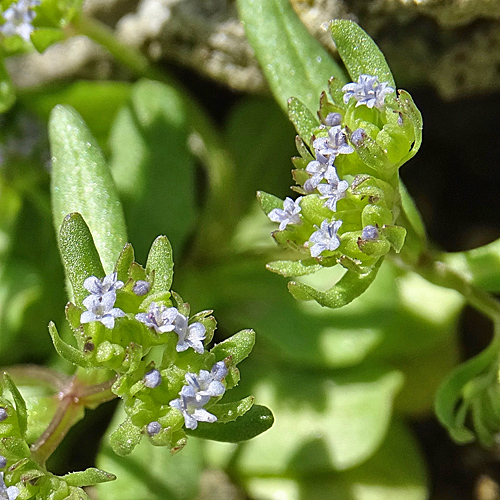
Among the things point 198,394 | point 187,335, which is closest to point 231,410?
point 198,394

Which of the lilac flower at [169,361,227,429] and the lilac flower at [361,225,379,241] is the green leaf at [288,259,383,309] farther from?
the lilac flower at [169,361,227,429]

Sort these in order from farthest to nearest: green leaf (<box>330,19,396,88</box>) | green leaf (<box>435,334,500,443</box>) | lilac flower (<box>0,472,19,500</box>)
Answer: green leaf (<box>435,334,500,443</box>), green leaf (<box>330,19,396,88</box>), lilac flower (<box>0,472,19,500</box>)

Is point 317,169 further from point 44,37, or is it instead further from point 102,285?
point 44,37

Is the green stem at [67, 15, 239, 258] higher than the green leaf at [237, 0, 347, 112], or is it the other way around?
the green leaf at [237, 0, 347, 112]

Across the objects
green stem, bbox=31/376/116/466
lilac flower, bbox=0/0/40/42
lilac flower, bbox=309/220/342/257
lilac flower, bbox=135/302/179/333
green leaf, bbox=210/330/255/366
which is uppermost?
lilac flower, bbox=0/0/40/42

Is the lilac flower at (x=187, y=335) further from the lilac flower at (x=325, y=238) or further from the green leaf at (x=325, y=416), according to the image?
the green leaf at (x=325, y=416)

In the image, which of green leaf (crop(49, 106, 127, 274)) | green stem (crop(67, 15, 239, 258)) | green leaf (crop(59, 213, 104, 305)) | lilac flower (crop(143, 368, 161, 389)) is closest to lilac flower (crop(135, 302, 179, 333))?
lilac flower (crop(143, 368, 161, 389))
